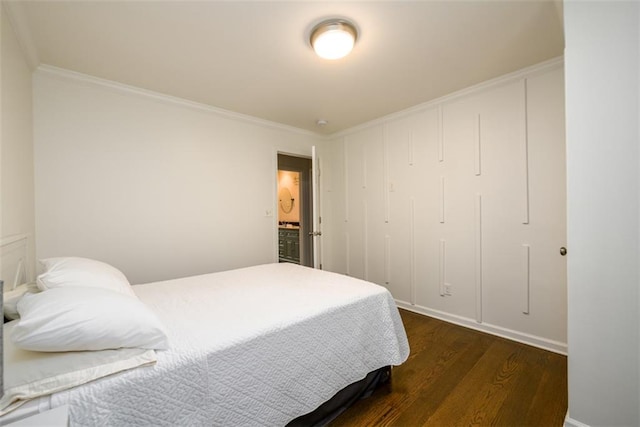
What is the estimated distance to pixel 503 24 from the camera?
1827 millimetres

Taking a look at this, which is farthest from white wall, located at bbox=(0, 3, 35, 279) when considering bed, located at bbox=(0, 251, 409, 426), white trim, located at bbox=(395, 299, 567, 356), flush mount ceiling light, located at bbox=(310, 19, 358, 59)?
white trim, located at bbox=(395, 299, 567, 356)

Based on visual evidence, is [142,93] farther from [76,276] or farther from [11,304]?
[11,304]

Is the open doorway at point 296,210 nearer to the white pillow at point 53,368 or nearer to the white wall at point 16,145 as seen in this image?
the white wall at point 16,145

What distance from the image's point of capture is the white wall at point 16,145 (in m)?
1.56

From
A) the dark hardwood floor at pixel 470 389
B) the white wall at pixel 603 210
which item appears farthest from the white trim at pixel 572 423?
the dark hardwood floor at pixel 470 389

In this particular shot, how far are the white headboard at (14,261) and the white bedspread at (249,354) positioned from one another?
65 cm

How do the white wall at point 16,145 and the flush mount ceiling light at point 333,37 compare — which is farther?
the flush mount ceiling light at point 333,37

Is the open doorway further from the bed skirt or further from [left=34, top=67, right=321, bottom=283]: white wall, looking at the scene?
the bed skirt

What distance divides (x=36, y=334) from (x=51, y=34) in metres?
2.10

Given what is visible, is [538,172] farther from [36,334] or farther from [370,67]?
[36,334]

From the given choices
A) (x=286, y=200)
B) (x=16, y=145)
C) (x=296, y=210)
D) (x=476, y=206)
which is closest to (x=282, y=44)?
(x=16, y=145)

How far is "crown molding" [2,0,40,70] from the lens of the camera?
5.21 ft

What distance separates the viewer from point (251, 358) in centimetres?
127

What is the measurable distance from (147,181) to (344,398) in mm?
2635
